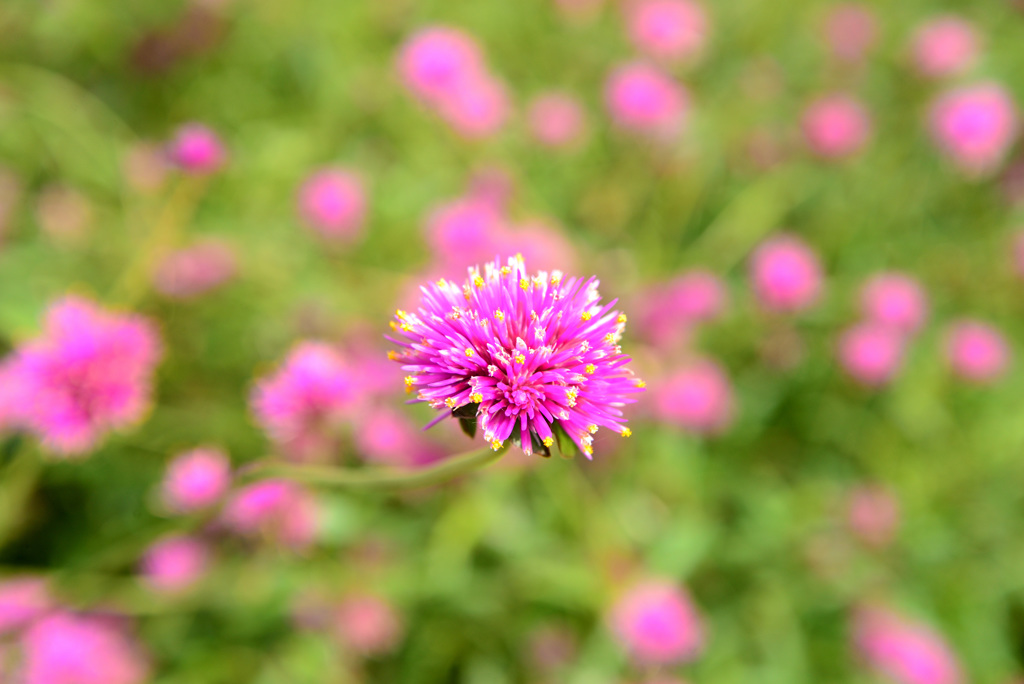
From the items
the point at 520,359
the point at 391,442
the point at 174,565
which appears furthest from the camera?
the point at 391,442

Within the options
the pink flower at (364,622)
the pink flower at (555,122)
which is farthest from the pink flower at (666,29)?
the pink flower at (364,622)

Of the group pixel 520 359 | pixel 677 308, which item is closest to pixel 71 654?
pixel 520 359

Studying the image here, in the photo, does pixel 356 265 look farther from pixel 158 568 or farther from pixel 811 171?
pixel 811 171

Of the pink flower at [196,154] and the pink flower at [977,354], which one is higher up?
the pink flower at [196,154]

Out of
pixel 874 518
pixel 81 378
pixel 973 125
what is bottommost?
pixel 874 518

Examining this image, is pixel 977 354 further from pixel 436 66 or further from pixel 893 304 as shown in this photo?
pixel 436 66

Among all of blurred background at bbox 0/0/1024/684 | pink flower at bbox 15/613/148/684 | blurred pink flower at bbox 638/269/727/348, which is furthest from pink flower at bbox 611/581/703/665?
pink flower at bbox 15/613/148/684

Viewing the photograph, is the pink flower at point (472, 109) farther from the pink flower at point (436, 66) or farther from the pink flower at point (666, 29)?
the pink flower at point (666, 29)

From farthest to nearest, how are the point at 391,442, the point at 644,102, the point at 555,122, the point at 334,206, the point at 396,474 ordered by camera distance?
the point at 555,122
the point at 644,102
the point at 334,206
the point at 391,442
the point at 396,474
